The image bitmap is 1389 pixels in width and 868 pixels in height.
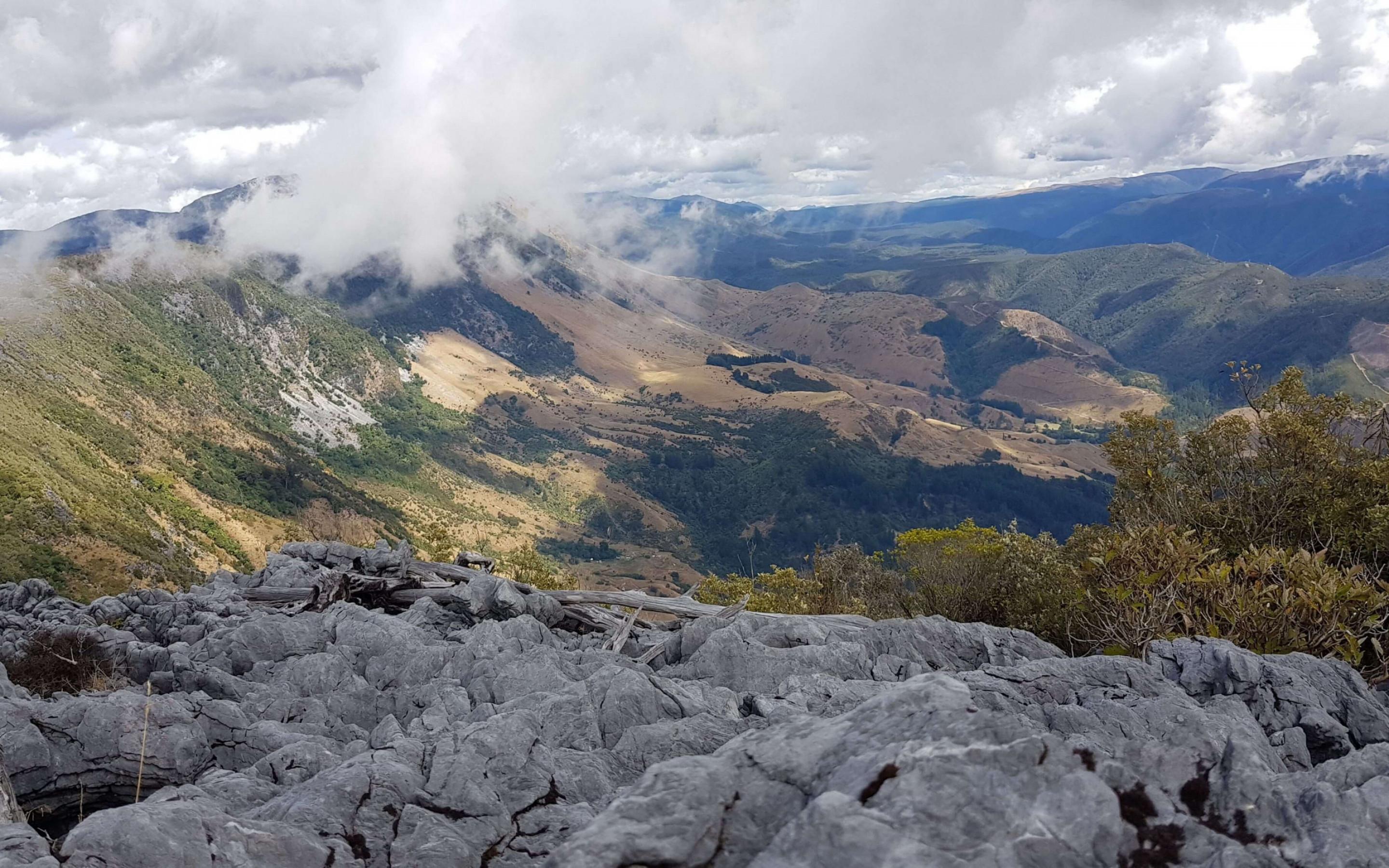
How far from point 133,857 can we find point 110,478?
274ft

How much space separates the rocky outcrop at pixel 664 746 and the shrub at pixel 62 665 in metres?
0.35

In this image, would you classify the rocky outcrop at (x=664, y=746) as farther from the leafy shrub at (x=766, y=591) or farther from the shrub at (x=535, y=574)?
the shrub at (x=535, y=574)

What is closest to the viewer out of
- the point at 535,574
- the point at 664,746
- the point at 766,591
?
the point at 664,746

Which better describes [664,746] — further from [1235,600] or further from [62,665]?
[1235,600]

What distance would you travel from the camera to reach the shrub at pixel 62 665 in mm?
13795

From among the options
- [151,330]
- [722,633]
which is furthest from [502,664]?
[151,330]

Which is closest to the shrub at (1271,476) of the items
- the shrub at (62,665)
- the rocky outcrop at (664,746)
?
the rocky outcrop at (664,746)

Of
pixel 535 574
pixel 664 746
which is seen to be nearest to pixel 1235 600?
pixel 664 746

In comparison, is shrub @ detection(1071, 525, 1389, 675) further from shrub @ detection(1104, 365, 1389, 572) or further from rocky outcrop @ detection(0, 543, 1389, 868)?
rocky outcrop @ detection(0, 543, 1389, 868)

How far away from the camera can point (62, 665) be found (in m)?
14.4

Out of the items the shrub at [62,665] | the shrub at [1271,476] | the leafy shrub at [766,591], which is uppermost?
the shrub at [62,665]

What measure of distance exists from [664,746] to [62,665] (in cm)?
1164

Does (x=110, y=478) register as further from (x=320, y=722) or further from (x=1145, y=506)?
(x=1145, y=506)

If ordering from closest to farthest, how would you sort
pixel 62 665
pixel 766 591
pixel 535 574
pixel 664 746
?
pixel 664 746 < pixel 62 665 < pixel 535 574 < pixel 766 591
